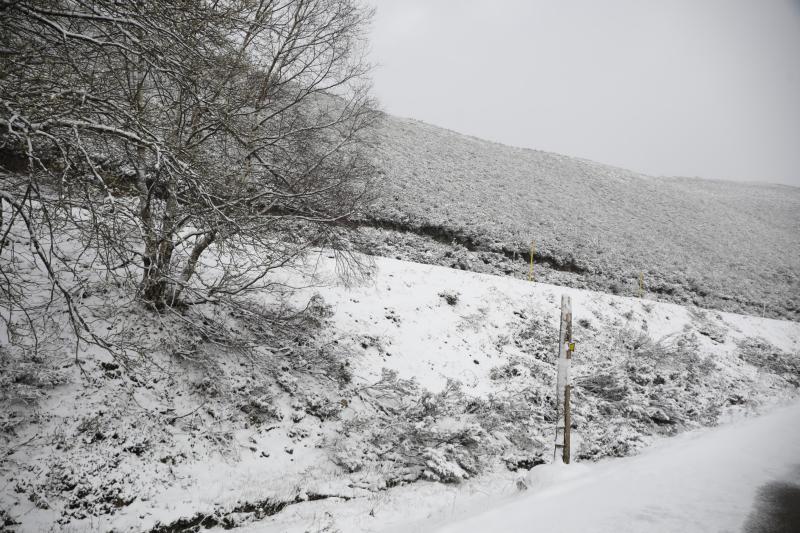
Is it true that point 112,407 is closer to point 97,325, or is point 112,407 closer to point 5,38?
point 97,325

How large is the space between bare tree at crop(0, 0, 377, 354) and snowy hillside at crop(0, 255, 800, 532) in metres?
1.47

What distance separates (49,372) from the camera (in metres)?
5.19

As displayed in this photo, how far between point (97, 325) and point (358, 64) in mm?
6708

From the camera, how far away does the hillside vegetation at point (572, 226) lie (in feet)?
58.5

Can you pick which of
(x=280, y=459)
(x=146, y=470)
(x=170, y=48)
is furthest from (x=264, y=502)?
(x=170, y=48)

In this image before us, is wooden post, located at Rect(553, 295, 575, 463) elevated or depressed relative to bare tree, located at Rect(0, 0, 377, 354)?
depressed

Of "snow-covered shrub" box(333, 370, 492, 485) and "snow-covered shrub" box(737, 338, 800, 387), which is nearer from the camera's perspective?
"snow-covered shrub" box(333, 370, 492, 485)

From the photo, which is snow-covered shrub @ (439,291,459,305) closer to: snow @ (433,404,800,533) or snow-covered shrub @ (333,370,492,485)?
snow-covered shrub @ (333,370,492,485)

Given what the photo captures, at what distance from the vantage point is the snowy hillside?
15.8ft

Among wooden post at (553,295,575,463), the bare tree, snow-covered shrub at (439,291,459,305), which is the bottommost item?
wooden post at (553,295,575,463)

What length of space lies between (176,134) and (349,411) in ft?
17.7

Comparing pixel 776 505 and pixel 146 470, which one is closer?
pixel 776 505

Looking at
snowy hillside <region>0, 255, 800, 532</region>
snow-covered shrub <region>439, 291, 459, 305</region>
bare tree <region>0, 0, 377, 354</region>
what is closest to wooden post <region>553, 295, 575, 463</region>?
snowy hillside <region>0, 255, 800, 532</region>

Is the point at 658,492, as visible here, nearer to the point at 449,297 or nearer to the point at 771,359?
the point at 449,297
